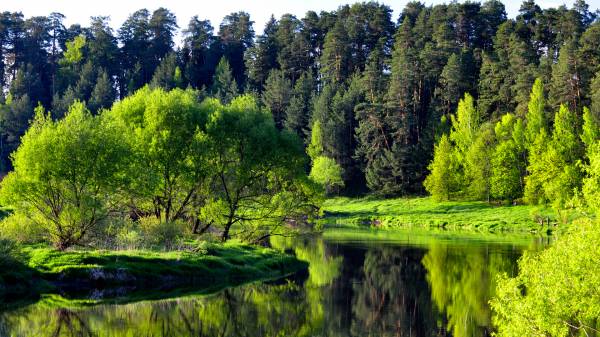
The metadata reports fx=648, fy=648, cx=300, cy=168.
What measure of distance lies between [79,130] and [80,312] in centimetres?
1819

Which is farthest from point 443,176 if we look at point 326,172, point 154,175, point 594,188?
point 594,188

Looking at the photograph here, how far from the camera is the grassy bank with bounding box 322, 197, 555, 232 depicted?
286 feet

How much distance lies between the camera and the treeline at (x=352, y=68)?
396 ft

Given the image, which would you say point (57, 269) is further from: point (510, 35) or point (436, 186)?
point (510, 35)

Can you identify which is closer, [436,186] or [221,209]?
[221,209]

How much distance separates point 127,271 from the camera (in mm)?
39625

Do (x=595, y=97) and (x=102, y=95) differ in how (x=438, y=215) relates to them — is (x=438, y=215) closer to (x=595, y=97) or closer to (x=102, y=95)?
(x=595, y=97)

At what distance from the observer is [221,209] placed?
53875mm

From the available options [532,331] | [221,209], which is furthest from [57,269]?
[532,331]

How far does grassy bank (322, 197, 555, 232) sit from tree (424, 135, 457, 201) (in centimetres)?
187

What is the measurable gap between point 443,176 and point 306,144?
1728 inches

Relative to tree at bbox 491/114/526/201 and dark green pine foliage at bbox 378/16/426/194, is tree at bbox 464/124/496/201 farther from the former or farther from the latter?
dark green pine foliage at bbox 378/16/426/194

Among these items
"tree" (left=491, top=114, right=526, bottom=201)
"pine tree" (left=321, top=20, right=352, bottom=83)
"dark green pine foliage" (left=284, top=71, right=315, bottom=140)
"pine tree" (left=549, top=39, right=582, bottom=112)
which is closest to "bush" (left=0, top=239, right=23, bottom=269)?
"tree" (left=491, top=114, right=526, bottom=201)

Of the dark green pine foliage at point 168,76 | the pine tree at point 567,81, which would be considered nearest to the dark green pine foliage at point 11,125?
the dark green pine foliage at point 168,76
